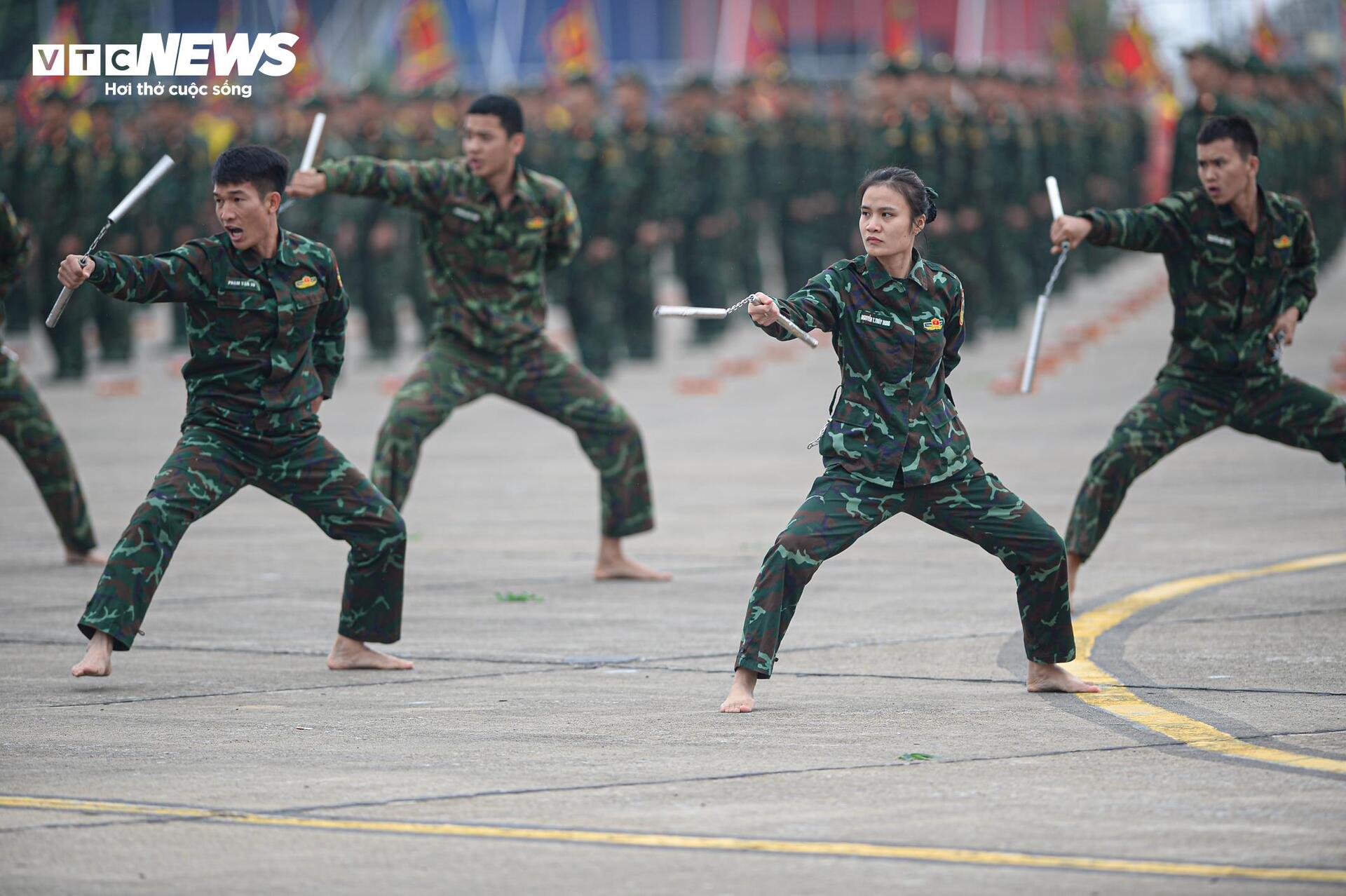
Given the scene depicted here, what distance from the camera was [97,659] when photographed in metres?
7.14

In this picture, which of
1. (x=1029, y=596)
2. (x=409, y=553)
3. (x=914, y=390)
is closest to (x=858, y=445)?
(x=914, y=390)

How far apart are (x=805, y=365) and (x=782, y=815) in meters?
16.4

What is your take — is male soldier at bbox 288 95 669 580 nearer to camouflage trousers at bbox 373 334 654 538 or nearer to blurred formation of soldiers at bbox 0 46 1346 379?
camouflage trousers at bbox 373 334 654 538

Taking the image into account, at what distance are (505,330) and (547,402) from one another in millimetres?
359

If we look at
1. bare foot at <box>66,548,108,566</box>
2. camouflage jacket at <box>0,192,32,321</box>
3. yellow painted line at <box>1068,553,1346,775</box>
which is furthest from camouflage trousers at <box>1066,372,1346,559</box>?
camouflage jacket at <box>0,192,32,321</box>

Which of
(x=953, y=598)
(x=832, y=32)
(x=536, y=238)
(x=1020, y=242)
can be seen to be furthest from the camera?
(x=832, y=32)

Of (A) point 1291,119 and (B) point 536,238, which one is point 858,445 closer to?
(B) point 536,238

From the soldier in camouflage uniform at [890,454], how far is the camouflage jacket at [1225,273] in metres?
2.01

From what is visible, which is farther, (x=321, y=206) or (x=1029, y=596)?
(x=321, y=206)

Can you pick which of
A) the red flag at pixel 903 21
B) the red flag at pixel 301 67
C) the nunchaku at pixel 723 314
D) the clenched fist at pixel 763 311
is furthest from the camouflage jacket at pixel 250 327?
the red flag at pixel 903 21

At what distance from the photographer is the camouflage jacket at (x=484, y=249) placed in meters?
9.76

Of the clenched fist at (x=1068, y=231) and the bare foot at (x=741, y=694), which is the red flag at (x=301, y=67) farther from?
the bare foot at (x=741, y=694)

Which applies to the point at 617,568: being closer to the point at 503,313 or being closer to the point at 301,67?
the point at 503,313

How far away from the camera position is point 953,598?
29.7 feet
